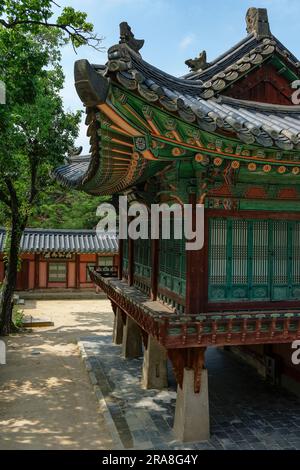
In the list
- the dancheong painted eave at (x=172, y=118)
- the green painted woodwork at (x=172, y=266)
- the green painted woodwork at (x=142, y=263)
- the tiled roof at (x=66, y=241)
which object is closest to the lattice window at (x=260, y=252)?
the dancheong painted eave at (x=172, y=118)

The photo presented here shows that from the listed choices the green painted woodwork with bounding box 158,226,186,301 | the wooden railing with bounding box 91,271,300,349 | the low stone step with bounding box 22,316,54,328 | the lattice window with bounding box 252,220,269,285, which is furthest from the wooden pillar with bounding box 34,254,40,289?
the lattice window with bounding box 252,220,269,285

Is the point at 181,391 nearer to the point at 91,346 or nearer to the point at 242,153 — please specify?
the point at 242,153

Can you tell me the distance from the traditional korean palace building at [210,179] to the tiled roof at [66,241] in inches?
976

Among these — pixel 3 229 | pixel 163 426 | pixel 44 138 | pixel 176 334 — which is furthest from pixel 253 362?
pixel 3 229

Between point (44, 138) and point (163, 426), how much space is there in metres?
15.5

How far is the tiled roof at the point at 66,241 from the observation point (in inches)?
1483

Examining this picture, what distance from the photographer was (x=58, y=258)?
3862cm

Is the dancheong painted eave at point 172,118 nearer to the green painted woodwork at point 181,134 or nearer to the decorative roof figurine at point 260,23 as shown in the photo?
the green painted woodwork at point 181,134

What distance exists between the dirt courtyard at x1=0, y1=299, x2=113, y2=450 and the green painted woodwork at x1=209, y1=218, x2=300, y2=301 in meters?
5.45

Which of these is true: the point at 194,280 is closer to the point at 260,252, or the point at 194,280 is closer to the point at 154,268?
the point at 260,252

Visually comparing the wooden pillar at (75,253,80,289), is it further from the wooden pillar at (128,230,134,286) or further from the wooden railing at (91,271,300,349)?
the wooden railing at (91,271,300,349)

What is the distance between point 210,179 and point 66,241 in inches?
1230

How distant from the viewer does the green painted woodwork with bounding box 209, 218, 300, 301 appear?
10773 millimetres

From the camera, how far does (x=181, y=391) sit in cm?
1070
